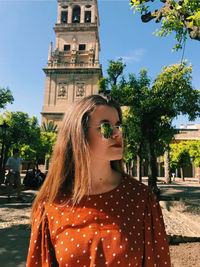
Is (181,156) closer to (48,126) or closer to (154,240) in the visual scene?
(48,126)

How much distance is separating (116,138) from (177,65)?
11.9 meters

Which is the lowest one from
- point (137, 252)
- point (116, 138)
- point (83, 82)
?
point (137, 252)

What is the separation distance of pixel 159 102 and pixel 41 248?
1065cm

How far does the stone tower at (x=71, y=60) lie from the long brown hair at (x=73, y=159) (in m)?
38.1

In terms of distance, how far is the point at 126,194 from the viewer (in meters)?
1.28

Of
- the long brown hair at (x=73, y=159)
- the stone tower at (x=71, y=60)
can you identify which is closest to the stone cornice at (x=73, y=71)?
the stone tower at (x=71, y=60)

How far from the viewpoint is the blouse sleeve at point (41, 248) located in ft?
4.02

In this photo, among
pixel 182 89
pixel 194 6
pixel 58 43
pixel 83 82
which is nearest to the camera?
pixel 194 6

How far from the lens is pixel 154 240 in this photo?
1.19m

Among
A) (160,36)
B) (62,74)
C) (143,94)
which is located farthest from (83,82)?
(160,36)

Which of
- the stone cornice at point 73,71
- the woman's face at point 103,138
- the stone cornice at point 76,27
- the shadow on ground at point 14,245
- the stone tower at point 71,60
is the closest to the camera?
the woman's face at point 103,138

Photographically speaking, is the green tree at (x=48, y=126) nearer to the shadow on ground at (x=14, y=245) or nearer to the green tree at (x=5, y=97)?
the green tree at (x=5, y=97)

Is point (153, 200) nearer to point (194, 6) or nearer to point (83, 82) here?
point (194, 6)

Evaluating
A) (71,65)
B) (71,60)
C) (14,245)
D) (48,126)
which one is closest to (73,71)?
(71,65)
